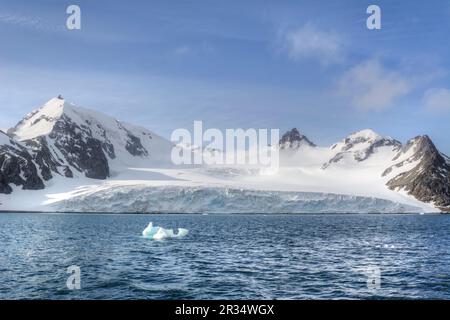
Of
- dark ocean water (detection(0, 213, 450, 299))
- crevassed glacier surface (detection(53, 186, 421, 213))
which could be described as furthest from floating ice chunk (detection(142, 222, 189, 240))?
crevassed glacier surface (detection(53, 186, 421, 213))

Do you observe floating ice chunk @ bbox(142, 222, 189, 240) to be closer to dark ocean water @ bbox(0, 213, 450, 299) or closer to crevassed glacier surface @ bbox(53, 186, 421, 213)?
dark ocean water @ bbox(0, 213, 450, 299)

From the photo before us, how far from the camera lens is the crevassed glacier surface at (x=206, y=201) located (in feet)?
574

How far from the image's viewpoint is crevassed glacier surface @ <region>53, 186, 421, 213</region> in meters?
175

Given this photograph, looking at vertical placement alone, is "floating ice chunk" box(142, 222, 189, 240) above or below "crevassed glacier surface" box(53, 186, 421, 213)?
above

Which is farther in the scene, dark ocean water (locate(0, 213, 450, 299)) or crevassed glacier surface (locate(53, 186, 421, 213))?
crevassed glacier surface (locate(53, 186, 421, 213))

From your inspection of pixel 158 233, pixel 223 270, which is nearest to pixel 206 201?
pixel 158 233

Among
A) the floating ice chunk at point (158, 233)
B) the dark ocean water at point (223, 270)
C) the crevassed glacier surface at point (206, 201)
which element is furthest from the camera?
the crevassed glacier surface at point (206, 201)

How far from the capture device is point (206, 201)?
17588 centimetres

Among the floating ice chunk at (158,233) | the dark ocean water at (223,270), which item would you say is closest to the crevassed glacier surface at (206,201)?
the floating ice chunk at (158,233)

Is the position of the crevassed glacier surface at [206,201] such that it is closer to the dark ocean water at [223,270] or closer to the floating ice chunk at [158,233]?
the floating ice chunk at [158,233]

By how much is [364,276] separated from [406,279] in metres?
2.84
